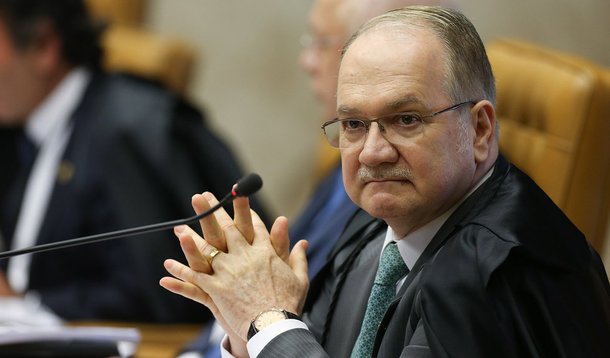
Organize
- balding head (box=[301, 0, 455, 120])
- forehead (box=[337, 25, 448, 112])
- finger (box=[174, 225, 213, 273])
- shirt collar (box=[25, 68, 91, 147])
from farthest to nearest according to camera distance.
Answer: shirt collar (box=[25, 68, 91, 147])
balding head (box=[301, 0, 455, 120])
finger (box=[174, 225, 213, 273])
forehead (box=[337, 25, 448, 112])

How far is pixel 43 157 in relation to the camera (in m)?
3.12

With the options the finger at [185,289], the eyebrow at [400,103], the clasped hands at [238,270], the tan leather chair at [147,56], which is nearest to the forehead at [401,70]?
the eyebrow at [400,103]

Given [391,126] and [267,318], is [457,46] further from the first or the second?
[267,318]

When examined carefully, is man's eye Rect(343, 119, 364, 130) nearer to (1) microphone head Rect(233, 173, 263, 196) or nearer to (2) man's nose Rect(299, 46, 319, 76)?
(1) microphone head Rect(233, 173, 263, 196)

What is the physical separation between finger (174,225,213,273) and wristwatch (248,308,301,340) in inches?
4.6

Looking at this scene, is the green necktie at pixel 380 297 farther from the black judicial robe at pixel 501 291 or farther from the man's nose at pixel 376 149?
the man's nose at pixel 376 149

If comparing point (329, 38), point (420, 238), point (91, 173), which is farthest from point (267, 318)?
point (91, 173)

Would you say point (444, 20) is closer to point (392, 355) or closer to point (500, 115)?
point (392, 355)

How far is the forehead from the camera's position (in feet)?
Result: 4.61

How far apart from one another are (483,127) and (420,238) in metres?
0.18

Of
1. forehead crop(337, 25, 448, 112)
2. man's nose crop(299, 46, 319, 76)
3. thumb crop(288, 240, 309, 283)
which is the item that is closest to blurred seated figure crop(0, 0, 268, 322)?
man's nose crop(299, 46, 319, 76)

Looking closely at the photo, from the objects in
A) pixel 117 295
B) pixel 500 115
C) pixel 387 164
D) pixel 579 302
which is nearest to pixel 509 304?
pixel 579 302

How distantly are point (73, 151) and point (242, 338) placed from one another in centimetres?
167

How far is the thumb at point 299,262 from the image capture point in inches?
61.7
